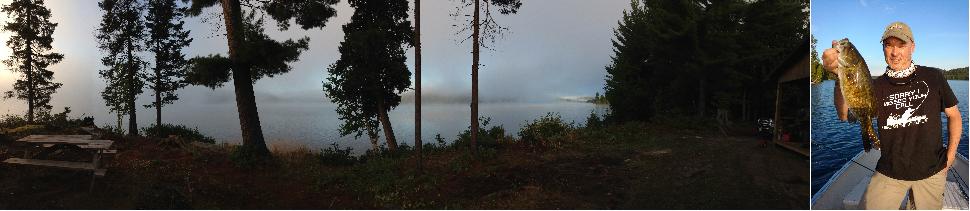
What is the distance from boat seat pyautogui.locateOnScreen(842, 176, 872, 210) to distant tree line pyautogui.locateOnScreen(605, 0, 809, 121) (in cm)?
1202

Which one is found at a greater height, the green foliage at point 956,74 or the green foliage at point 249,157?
the green foliage at point 956,74

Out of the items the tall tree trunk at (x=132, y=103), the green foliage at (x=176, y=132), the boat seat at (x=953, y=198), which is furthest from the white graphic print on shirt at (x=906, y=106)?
the tall tree trunk at (x=132, y=103)

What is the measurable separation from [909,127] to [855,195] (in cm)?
97

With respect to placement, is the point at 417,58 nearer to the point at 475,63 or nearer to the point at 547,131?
the point at 475,63

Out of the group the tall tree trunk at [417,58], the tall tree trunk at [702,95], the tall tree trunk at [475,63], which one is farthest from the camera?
the tall tree trunk at [702,95]

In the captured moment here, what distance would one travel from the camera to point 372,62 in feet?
53.6

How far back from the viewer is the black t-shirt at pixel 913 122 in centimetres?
467

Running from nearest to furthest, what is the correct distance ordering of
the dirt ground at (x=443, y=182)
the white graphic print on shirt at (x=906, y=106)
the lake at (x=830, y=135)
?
1. the white graphic print on shirt at (x=906, y=106)
2. the lake at (x=830, y=135)
3. the dirt ground at (x=443, y=182)

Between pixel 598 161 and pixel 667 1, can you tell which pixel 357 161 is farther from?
pixel 667 1

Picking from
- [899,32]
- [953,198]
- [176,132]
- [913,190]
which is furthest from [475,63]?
[176,132]

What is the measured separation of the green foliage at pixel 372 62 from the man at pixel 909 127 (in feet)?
45.3

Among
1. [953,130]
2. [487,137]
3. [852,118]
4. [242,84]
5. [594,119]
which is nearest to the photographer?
[953,130]

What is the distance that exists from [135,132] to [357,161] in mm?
15523

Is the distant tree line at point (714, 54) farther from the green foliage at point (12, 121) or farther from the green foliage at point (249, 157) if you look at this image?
the green foliage at point (12, 121)
